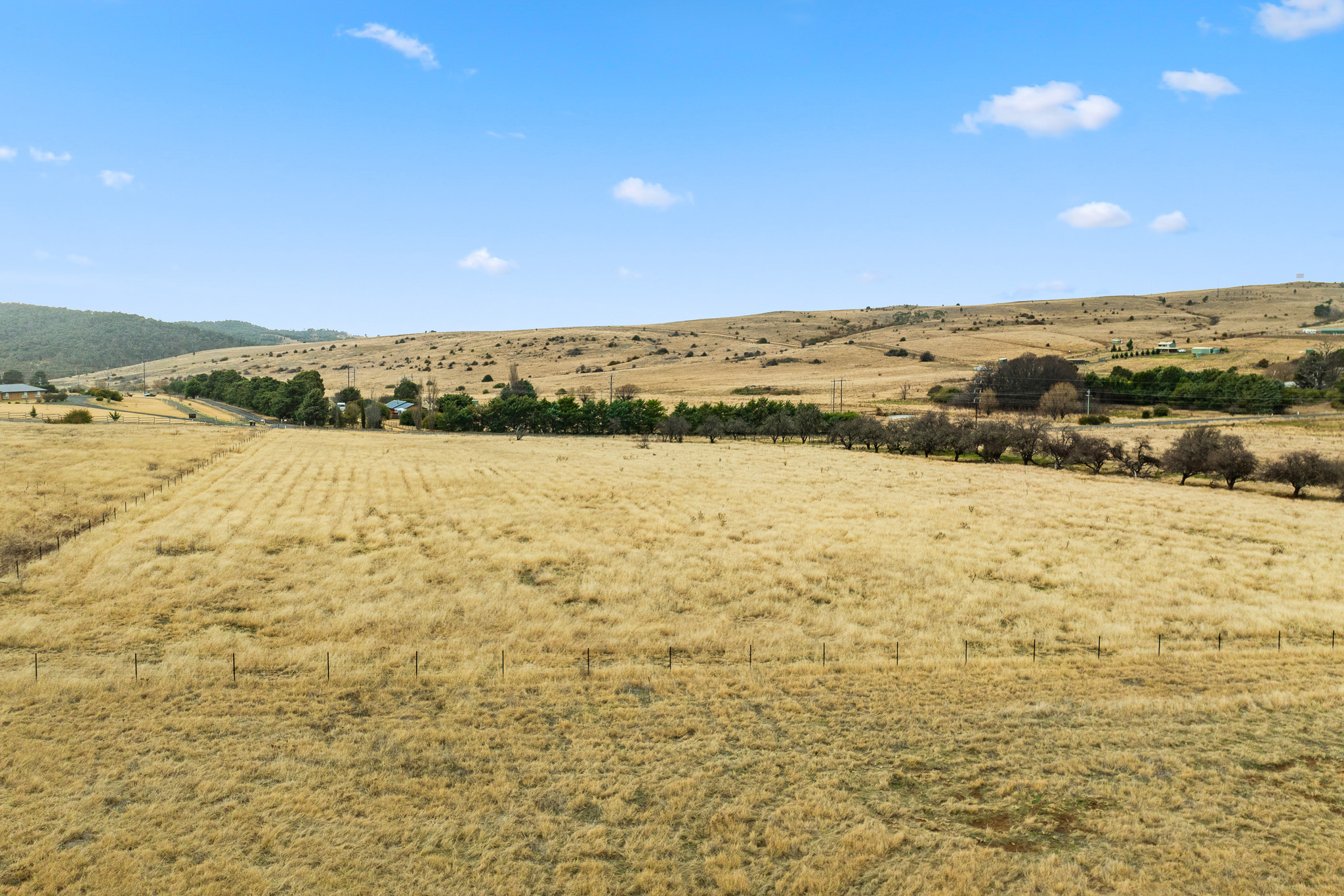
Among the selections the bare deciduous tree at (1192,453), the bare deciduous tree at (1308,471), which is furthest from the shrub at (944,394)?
the bare deciduous tree at (1308,471)

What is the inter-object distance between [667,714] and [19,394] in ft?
534

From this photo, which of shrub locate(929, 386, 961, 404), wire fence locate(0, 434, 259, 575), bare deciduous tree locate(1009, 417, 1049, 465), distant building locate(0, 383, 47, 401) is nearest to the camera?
wire fence locate(0, 434, 259, 575)

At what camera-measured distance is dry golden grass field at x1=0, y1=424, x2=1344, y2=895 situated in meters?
10.8

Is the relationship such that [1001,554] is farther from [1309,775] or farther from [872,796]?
[872,796]

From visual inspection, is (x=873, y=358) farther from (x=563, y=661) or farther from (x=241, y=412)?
(x=563, y=661)

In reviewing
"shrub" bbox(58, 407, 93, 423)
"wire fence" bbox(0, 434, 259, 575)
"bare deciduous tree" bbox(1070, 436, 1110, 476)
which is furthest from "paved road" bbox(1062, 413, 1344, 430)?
"shrub" bbox(58, 407, 93, 423)

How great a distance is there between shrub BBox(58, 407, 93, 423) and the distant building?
51039 millimetres

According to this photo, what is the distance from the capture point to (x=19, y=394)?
5128 inches

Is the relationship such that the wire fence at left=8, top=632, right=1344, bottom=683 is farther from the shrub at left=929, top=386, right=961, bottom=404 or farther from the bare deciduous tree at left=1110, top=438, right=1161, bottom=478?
the shrub at left=929, top=386, right=961, bottom=404

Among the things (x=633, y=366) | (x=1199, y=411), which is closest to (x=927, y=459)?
(x=1199, y=411)

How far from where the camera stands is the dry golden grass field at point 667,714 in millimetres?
10805

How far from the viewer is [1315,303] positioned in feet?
635

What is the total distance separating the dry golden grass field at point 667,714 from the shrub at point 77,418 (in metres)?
71.8

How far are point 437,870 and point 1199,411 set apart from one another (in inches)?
4494
